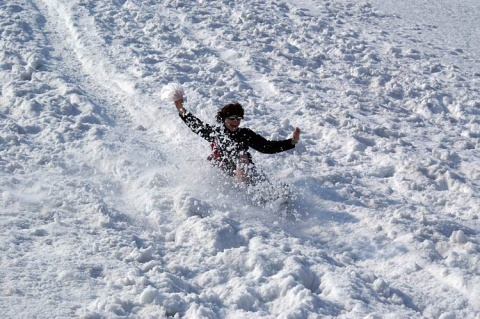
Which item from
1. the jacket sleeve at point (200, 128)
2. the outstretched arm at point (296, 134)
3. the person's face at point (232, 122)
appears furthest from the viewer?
the jacket sleeve at point (200, 128)

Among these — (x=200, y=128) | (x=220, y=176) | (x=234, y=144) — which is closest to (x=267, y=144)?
(x=234, y=144)

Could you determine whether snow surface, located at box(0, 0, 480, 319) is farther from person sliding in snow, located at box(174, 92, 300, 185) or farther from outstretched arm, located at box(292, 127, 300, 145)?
outstretched arm, located at box(292, 127, 300, 145)

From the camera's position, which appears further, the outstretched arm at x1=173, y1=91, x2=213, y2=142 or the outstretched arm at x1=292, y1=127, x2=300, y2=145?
the outstretched arm at x1=173, y1=91, x2=213, y2=142

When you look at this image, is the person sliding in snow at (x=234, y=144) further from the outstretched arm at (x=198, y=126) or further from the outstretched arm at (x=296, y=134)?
the outstretched arm at (x=296, y=134)

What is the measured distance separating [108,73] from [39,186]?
3.65 meters

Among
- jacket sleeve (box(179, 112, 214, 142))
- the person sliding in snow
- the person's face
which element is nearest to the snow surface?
the person sliding in snow

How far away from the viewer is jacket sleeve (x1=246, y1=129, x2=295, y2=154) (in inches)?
237

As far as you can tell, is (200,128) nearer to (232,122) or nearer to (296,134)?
(232,122)

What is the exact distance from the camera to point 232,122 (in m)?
6.26

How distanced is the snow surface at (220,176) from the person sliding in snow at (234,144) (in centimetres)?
23

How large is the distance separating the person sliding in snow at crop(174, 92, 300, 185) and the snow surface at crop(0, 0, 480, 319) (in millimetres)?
230

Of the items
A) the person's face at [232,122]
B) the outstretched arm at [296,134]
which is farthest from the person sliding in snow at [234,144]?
the outstretched arm at [296,134]

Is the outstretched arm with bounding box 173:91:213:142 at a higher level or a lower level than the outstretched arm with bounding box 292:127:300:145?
lower

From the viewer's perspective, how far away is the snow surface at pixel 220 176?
4355 mm
